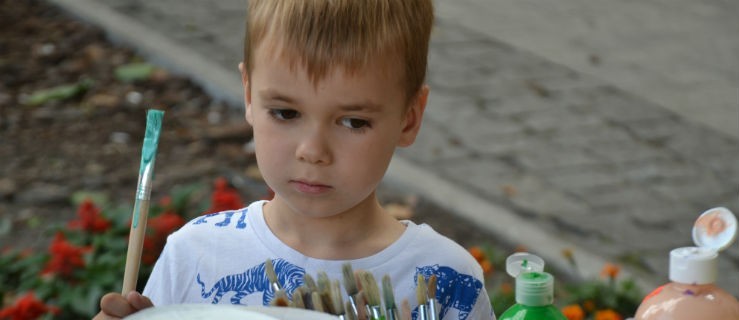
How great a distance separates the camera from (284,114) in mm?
1717

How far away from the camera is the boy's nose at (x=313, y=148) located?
5.50 ft

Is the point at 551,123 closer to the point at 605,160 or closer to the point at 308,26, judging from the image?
the point at 605,160

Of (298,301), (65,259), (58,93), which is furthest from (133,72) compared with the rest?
(298,301)

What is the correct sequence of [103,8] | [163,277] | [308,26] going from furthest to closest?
1. [103,8]
2. [163,277]
3. [308,26]

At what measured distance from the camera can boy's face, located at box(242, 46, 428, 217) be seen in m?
1.69

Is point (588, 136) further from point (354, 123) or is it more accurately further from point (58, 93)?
point (354, 123)

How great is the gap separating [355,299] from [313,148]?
0.93 ft

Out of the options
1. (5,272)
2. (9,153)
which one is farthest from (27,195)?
(5,272)

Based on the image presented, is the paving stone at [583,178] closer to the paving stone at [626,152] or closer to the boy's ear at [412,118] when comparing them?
the paving stone at [626,152]

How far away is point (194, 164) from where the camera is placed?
436cm

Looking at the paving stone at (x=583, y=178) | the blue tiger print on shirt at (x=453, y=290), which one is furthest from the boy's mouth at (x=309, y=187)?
the paving stone at (x=583, y=178)

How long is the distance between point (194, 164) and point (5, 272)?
1.18 m

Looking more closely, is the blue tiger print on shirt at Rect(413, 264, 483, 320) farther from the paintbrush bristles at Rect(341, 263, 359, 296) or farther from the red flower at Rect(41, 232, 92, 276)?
the red flower at Rect(41, 232, 92, 276)

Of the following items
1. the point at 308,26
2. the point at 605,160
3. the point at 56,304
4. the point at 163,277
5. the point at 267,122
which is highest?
the point at 308,26
